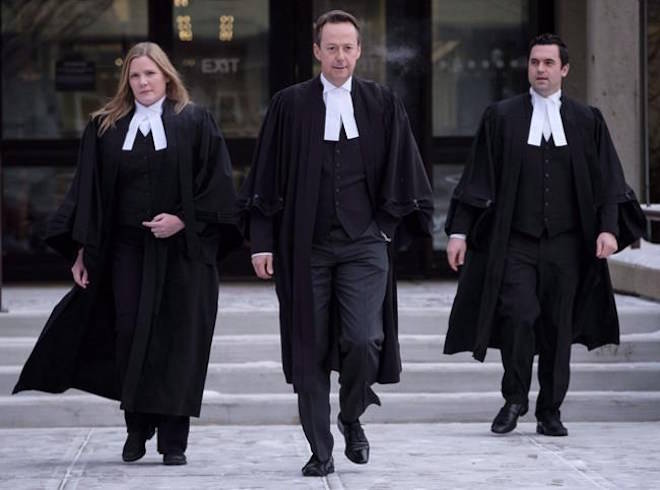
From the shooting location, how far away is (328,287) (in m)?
Result: 7.67

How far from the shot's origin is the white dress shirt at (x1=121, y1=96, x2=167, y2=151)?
26.5 ft

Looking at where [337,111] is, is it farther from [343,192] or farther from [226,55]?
[226,55]

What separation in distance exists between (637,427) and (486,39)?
182 inches

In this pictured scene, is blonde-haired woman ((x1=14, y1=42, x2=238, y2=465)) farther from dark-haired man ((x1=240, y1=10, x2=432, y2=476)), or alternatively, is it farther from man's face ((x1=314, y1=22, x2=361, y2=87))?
man's face ((x1=314, y1=22, x2=361, y2=87))

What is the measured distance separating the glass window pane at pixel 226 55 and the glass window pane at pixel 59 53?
35cm

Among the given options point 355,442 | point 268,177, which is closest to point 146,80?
point 268,177

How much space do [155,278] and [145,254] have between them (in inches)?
4.7

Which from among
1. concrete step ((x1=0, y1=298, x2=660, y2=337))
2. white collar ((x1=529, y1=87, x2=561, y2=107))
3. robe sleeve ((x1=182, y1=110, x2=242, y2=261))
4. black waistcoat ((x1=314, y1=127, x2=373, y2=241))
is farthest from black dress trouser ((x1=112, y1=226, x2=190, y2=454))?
concrete step ((x1=0, y1=298, x2=660, y2=337))

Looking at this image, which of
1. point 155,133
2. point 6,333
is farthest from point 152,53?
point 6,333

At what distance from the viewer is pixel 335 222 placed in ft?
25.0

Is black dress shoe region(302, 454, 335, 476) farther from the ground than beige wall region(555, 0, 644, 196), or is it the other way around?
beige wall region(555, 0, 644, 196)

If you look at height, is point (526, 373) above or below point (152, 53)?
below

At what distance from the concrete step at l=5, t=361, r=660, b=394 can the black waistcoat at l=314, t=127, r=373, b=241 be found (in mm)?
2419

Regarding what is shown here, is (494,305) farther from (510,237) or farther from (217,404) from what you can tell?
(217,404)
